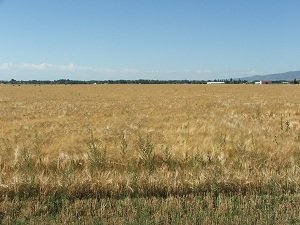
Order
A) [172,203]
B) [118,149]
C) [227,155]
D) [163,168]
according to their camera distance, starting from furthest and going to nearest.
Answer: [118,149] → [227,155] → [163,168] → [172,203]

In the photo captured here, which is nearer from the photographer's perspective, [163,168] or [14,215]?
[14,215]

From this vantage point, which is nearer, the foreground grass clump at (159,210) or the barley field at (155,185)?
the foreground grass clump at (159,210)

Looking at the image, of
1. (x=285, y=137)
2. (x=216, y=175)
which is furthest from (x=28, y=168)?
(x=285, y=137)

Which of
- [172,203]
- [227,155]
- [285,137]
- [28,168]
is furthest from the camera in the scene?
[285,137]

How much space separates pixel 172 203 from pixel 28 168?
123 inches

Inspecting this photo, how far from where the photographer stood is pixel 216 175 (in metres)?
7.57

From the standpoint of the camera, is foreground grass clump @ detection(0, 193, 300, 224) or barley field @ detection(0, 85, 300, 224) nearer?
foreground grass clump @ detection(0, 193, 300, 224)

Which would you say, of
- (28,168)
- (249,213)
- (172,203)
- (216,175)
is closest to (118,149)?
(28,168)

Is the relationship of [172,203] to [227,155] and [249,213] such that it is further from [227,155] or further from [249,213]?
[227,155]

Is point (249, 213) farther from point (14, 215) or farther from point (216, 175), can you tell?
point (14, 215)

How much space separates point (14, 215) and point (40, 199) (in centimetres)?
74

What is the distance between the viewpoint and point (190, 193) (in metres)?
7.05

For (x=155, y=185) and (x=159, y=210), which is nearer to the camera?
(x=159, y=210)

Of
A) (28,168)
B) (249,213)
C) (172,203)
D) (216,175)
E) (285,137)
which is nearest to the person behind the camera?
(249,213)
